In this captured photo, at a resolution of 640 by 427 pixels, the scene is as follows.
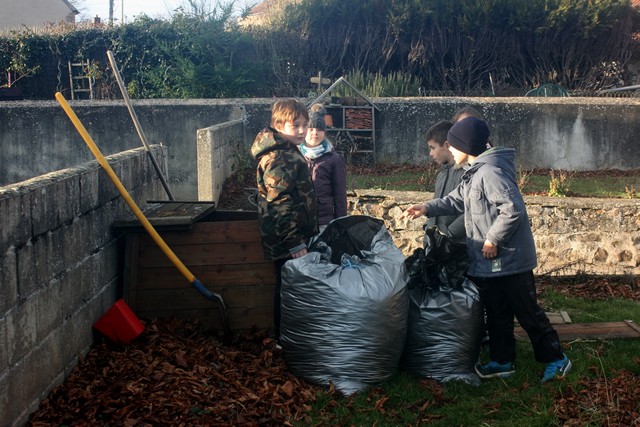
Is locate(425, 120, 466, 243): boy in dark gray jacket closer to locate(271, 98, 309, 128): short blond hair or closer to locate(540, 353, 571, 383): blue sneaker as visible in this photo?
locate(271, 98, 309, 128): short blond hair

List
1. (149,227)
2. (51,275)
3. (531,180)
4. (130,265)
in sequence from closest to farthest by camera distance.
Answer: (51,275) → (149,227) → (130,265) → (531,180)

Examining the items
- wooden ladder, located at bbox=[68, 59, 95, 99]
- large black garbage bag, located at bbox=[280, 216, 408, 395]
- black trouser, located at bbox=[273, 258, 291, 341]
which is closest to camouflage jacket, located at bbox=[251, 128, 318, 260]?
black trouser, located at bbox=[273, 258, 291, 341]

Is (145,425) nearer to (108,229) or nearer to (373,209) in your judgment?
(108,229)

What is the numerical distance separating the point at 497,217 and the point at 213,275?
1.88 m

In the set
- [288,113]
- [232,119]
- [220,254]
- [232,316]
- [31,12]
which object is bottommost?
[232,316]

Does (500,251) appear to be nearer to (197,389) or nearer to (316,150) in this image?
(316,150)

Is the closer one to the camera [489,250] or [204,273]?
[489,250]

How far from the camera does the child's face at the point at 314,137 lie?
221 inches

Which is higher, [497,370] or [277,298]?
[277,298]

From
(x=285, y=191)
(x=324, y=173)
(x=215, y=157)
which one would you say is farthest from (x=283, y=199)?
(x=215, y=157)

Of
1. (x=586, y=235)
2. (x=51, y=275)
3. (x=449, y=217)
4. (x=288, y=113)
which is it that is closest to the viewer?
(x=51, y=275)

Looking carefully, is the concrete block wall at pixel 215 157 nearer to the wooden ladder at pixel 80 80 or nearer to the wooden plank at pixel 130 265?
the wooden plank at pixel 130 265

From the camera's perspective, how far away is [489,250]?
4.61 meters

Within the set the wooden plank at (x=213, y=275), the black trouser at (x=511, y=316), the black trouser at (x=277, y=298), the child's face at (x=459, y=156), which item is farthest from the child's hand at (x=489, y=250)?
the wooden plank at (x=213, y=275)
